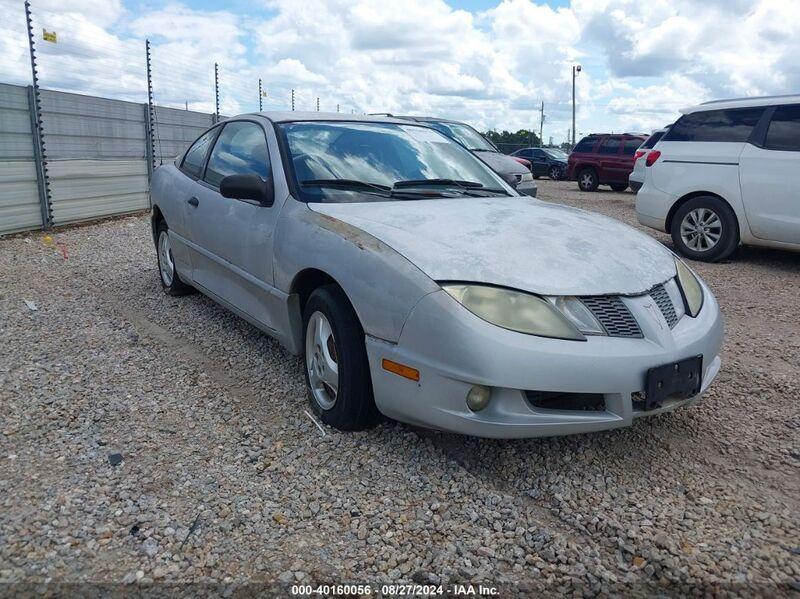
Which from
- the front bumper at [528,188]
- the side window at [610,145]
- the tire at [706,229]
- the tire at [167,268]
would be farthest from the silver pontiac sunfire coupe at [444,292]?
the side window at [610,145]

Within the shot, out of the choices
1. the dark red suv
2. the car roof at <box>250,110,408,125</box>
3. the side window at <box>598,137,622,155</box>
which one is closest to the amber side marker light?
the car roof at <box>250,110,408,125</box>

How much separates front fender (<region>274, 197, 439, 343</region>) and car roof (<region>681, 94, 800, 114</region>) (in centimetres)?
603

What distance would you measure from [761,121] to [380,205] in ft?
18.6

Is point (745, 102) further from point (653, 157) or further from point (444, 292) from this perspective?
point (444, 292)

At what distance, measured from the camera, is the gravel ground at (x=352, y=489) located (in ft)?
7.24

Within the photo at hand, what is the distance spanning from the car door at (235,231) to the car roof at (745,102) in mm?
5668

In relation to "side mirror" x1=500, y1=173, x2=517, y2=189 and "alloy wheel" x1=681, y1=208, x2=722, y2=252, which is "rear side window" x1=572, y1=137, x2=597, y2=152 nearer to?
"alloy wheel" x1=681, y1=208, x2=722, y2=252

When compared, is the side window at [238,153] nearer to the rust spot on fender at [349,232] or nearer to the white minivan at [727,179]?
the rust spot on fender at [349,232]

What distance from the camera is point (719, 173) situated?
7375 millimetres

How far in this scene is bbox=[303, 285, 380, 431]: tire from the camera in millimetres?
2930

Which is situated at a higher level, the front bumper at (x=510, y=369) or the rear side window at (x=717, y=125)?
the rear side window at (x=717, y=125)

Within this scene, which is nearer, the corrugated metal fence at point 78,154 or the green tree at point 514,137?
the corrugated metal fence at point 78,154

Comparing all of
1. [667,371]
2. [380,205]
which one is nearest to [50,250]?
[380,205]

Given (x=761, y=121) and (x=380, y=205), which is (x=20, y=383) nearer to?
(x=380, y=205)
